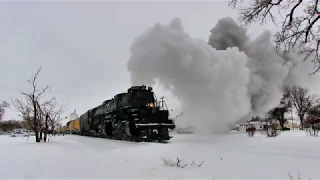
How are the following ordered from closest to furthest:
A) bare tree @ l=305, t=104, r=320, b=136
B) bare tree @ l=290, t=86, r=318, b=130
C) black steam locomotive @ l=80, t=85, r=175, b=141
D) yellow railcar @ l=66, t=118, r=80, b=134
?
1. bare tree @ l=305, t=104, r=320, b=136
2. black steam locomotive @ l=80, t=85, r=175, b=141
3. yellow railcar @ l=66, t=118, r=80, b=134
4. bare tree @ l=290, t=86, r=318, b=130

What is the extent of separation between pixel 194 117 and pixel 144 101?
16.1 ft

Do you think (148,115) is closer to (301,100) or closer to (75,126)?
(75,126)

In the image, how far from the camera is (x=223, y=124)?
75.0 feet

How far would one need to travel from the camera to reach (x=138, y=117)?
16.9m

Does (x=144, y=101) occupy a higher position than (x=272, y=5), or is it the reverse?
(x=272, y=5)

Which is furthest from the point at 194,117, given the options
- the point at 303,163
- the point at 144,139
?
the point at 303,163

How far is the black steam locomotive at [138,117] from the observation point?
16.2m

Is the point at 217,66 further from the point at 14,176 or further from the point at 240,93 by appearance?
the point at 14,176

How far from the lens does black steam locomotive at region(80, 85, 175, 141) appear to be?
1622 centimetres

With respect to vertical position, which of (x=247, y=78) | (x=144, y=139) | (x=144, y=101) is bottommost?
(x=144, y=139)

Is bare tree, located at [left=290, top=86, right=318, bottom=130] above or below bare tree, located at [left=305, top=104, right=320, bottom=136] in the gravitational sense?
above

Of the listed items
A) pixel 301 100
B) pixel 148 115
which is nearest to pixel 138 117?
pixel 148 115

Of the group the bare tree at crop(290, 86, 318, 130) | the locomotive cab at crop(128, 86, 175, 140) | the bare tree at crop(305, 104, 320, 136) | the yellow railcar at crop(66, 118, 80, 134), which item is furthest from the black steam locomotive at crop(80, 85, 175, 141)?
the bare tree at crop(290, 86, 318, 130)

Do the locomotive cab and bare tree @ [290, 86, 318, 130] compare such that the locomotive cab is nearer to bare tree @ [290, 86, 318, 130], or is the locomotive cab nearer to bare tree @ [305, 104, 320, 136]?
bare tree @ [305, 104, 320, 136]
